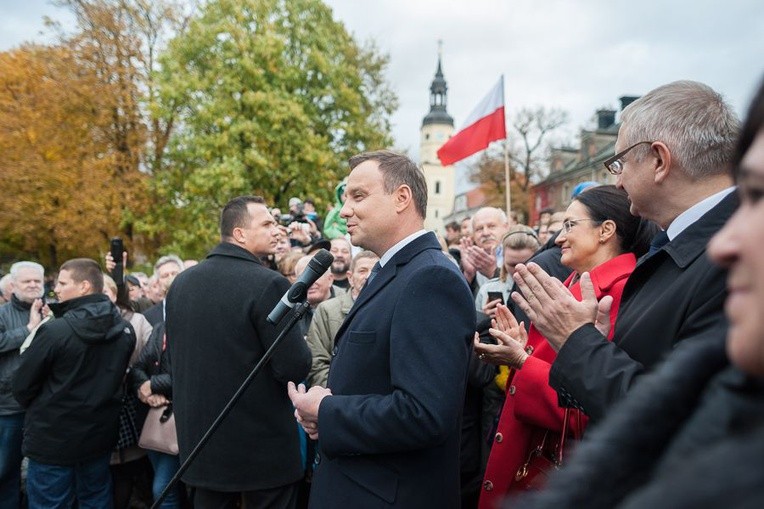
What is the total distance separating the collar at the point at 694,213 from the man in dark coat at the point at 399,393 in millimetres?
746

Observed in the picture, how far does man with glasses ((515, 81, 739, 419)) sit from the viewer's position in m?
1.75

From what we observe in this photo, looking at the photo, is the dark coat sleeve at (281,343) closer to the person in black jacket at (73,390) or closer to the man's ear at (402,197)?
the man's ear at (402,197)

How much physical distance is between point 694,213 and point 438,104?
8726cm

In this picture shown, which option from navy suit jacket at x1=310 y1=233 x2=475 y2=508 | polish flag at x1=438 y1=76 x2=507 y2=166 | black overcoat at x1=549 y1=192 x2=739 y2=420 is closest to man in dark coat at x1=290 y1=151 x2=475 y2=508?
navy suit jacket at x1=310 y1=233 x2=475 y2=508

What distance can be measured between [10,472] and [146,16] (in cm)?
1995

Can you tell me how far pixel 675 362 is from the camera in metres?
0.92

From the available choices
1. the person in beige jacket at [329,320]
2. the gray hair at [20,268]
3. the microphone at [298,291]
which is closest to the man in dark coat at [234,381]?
the microphone at [298,291]

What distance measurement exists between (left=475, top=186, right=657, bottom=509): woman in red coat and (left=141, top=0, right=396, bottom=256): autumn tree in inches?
675

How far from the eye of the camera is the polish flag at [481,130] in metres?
8.98

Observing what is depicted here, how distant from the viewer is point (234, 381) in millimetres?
3461

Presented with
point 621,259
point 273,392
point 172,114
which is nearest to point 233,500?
point 273,392

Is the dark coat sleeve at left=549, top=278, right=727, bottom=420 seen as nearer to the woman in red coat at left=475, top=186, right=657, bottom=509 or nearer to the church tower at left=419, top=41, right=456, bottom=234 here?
the woman in red coat at left=475, top=186, right=657, bottom=509

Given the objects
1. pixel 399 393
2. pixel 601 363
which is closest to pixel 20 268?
pixel 399 393

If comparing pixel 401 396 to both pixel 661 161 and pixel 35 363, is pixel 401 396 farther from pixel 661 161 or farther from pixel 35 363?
pixel 35 363
